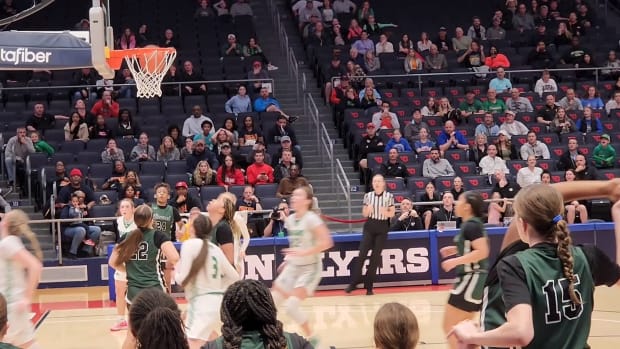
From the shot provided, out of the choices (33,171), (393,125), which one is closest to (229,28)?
(393,125)

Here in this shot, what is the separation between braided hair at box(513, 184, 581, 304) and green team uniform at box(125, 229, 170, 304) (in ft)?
19.9

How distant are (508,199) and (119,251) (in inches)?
378

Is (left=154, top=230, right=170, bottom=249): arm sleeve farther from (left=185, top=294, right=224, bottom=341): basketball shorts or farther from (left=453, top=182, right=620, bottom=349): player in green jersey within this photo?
(left=453, top=182, right=620, bottom=349): player in green jersey

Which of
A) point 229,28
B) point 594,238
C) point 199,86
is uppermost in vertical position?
point 229,28

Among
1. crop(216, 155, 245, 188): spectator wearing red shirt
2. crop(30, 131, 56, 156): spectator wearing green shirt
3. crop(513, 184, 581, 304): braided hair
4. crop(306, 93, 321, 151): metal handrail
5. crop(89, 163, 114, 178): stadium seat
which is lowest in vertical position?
crop(513, 184, 581, 304): braided hair

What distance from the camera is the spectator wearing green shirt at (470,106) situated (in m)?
21.8

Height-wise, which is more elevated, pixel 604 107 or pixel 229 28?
pixel 229 28

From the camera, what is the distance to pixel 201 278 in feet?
28.3

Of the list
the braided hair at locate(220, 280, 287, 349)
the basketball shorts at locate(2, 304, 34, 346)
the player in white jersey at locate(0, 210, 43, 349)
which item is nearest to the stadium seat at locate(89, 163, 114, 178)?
the player in white jersey at locate(0, 210, 43, 349)

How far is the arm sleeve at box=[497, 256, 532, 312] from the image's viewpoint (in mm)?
3953

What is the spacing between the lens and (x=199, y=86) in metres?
22.4

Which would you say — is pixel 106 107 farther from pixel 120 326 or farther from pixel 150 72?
pixel 120 326

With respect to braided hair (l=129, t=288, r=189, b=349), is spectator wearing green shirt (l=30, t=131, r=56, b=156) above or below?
above

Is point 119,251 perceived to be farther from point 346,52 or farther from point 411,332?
point 346,52
